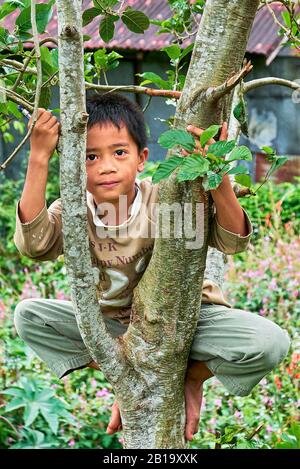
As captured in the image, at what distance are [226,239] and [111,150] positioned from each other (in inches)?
16.5

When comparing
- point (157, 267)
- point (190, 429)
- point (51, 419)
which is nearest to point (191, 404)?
point (190, 429)

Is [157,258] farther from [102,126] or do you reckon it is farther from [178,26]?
[178,26]

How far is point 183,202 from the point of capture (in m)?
1.89

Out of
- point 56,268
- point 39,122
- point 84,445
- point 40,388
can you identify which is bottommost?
point 84,445

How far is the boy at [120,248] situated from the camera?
1998 millimetres

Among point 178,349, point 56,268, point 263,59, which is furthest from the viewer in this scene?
point 263,59

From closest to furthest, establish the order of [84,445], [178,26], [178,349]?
[178,349] < [178,26] < [84,445]

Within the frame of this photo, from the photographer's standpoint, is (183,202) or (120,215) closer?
(183,202)

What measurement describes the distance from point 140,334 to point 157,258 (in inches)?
8.8

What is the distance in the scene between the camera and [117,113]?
225cm

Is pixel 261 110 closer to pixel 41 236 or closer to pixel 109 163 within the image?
pixel 109 163

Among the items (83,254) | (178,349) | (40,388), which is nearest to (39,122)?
(83,254)

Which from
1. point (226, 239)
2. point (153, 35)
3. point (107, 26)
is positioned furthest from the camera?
point (153, 35)

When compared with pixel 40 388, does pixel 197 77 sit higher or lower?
higher
